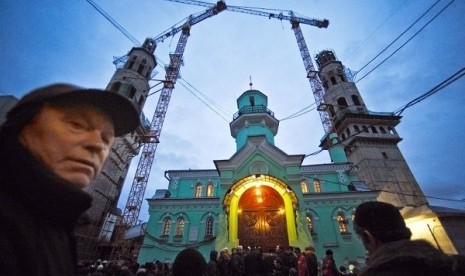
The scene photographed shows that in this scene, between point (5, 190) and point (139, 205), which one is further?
point (139, 205)

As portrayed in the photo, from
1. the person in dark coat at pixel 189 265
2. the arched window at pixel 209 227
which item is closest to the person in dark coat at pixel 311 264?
the person in dark coat at pixel 189 265

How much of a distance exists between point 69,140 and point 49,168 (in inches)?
7.1

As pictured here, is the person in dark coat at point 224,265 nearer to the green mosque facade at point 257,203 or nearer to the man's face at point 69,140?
the green mosque facade at point 257,203

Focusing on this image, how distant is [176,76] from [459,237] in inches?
1602

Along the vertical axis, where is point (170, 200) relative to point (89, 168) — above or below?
above

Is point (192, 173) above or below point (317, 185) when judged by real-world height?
above

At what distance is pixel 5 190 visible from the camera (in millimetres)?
889

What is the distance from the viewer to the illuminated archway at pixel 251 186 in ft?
43.4

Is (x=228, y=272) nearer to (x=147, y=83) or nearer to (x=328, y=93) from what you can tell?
(x=147, y=83)

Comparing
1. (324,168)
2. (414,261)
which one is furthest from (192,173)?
(414,261)

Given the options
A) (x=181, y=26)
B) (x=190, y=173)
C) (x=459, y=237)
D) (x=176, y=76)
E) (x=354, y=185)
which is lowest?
(x=459, y=237)

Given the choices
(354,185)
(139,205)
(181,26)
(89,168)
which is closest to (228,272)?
(89,168)

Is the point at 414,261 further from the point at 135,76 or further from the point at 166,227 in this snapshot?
the point at 135,76

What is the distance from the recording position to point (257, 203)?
48.9 ft
